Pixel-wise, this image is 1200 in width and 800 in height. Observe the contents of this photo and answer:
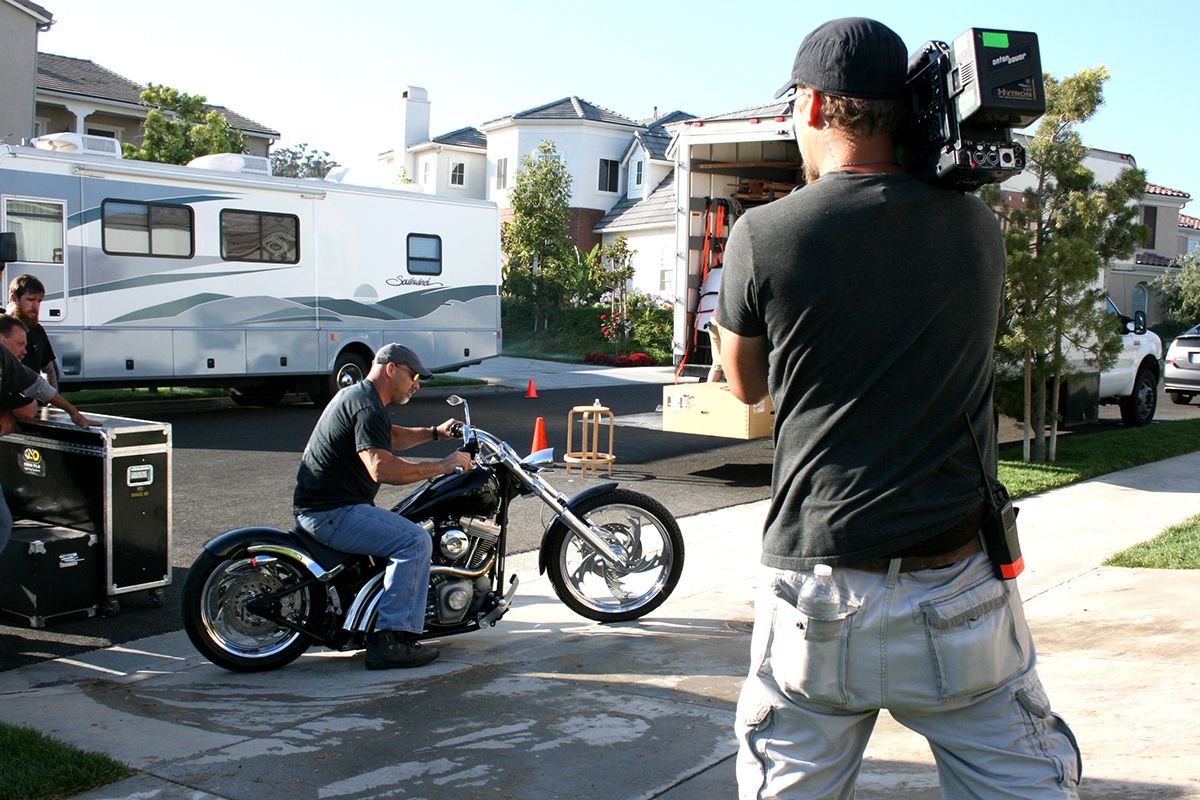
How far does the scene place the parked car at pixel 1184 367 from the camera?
740 inches

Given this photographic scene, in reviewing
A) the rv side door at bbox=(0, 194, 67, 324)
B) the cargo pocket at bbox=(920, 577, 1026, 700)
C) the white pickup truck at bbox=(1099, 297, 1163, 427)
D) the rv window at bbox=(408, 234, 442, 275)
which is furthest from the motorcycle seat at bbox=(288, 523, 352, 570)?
the rv window at bbox=(408, 234, 442, 275)

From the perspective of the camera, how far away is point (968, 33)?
2.29 metres

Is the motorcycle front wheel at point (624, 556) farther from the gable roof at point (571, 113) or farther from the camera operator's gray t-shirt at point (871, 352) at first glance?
the gable roof at point (571, 113)

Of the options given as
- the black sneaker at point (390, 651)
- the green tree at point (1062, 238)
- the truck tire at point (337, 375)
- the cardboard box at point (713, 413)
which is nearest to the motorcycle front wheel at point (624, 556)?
the black sneaker at point (390, 651)

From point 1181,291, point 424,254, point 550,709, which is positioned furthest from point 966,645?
point 1181,291

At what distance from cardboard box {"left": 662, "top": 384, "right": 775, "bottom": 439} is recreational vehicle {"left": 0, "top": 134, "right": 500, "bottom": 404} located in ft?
21.1

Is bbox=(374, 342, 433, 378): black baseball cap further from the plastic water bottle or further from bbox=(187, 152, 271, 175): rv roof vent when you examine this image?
bbox=(187, 152, 271, 175): rv roof vent

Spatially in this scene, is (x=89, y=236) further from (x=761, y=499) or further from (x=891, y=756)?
(x=891, y=756)

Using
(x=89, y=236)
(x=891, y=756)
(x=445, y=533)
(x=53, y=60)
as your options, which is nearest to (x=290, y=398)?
(x=89, y=236)

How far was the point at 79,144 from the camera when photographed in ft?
49.6

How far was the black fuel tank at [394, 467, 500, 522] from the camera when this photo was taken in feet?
19.3

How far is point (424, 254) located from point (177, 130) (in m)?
11.4

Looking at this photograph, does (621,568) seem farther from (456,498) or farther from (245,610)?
(245,610)

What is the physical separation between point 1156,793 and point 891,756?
0.89 meters
